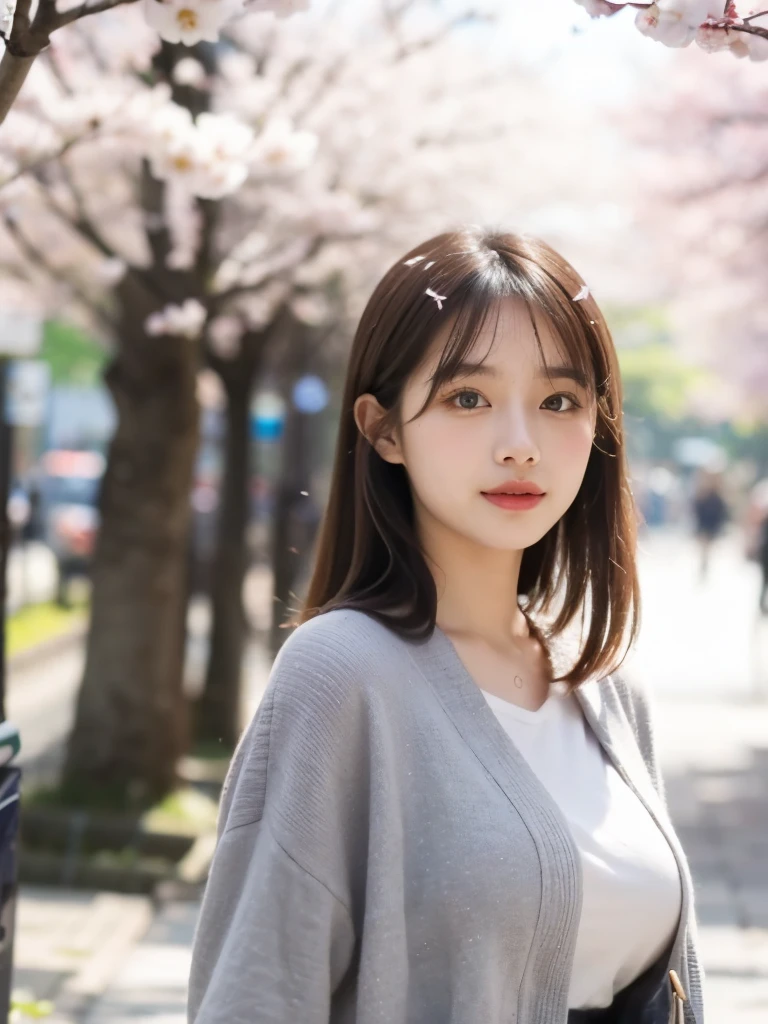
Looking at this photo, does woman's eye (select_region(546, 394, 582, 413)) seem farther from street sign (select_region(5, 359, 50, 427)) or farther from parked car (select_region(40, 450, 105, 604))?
parked car (select_region(40, 450, 105, 604))

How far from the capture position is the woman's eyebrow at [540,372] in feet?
5.88

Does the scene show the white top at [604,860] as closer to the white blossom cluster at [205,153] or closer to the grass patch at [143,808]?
the white blossom cluster at [205,153]

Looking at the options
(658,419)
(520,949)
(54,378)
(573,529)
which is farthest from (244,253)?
(658,419)

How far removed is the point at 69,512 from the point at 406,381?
19.5 metres

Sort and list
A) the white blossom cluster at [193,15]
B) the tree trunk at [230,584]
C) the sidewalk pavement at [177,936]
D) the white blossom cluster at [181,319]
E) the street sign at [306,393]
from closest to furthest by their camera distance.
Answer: the white blossom cluster at [193,15] → the sidewalk pavement at [177,936] → the white blossom cluster at [181,319] → the tree trunk at [230,584] → the street sign at [306,393]

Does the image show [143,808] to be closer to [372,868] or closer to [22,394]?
[22,394]

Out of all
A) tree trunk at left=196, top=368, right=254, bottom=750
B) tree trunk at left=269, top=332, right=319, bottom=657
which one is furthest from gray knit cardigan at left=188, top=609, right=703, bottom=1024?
tree trunk at left=269, top=332, right=319, bottom=657

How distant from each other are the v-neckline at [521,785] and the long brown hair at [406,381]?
0.05 meters

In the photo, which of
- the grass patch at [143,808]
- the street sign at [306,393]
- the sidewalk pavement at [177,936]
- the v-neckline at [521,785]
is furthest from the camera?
the street sign at [306,393]

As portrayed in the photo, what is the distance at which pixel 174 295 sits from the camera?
21.2 ft

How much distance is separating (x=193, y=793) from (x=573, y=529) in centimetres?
544

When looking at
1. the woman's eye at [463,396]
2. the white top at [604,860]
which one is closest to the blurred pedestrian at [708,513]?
the white top at [604,860]

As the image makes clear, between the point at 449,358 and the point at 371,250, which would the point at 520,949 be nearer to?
the point at 449,358

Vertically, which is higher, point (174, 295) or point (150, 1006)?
point (174, 295)
